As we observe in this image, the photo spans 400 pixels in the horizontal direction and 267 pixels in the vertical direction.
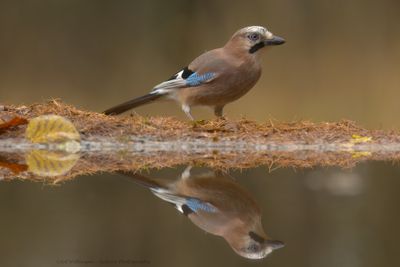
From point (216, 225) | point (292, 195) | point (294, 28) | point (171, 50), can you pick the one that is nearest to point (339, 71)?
point (294, 28)

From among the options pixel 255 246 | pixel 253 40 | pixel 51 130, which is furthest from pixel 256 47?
pixel 255 246

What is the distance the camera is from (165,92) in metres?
7.66

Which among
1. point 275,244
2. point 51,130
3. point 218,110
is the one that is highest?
point 218,110

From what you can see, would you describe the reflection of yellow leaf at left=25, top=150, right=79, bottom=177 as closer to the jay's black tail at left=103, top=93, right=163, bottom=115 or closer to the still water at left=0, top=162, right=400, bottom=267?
the still water at left=0, top=162, right=400, bottom=267

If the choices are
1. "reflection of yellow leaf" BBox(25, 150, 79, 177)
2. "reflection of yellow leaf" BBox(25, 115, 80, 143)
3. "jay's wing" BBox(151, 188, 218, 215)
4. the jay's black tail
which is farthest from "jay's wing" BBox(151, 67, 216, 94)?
"jay's wing" BBox(151, 188, 218, 215)

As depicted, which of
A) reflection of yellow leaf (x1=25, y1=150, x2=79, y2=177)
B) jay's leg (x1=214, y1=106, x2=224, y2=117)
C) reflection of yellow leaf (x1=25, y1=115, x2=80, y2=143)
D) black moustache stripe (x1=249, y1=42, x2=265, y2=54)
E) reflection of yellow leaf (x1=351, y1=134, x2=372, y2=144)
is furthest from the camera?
jay's leg (x1=214, y1=106, x2=224, y2=117)

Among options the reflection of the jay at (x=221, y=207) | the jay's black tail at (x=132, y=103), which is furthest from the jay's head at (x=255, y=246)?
the jay's black tail at (x=132, y=103)

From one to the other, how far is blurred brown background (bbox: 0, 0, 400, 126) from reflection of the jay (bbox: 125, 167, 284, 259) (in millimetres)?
7436

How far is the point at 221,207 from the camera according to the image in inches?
153

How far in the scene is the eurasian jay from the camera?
718 cm

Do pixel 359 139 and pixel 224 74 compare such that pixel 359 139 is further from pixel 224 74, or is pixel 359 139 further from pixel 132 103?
pixel 132 103

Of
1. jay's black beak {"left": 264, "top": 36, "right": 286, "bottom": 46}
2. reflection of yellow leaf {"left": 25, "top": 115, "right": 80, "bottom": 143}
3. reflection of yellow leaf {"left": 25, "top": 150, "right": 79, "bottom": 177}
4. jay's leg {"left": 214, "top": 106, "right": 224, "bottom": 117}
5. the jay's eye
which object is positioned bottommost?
reflection of yellow leaf {"left": 25, "top": 150, "right": 79, "bottom": 177}

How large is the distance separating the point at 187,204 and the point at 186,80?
3.51 meters

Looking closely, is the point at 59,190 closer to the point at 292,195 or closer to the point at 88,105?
the point at 292,195
